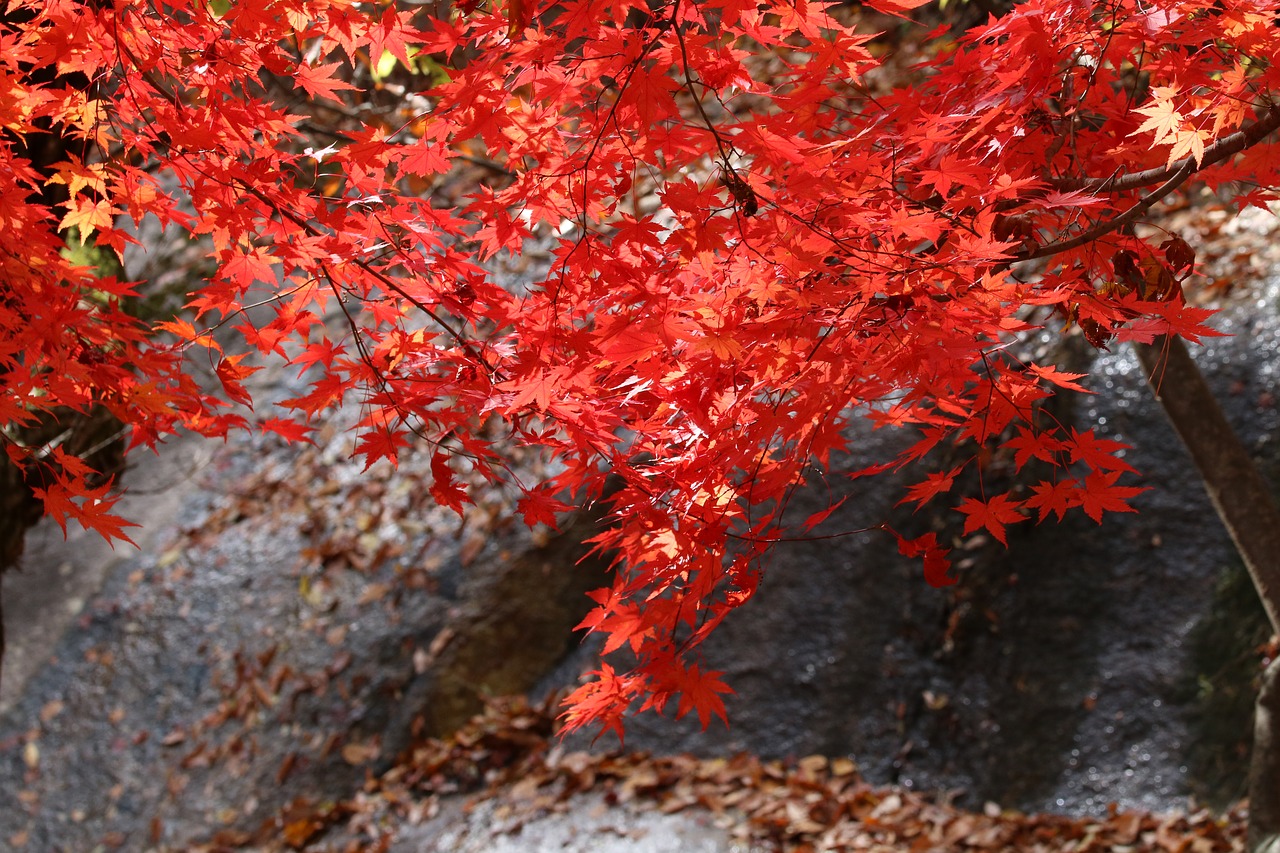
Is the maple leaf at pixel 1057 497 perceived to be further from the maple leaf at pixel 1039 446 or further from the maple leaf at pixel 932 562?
the maple leaf at pixel 932 562

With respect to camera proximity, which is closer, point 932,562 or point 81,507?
point 932,562

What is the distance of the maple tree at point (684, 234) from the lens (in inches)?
73.5

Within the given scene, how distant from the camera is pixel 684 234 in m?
1.92

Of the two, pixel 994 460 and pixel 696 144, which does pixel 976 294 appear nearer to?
pixel 696 144

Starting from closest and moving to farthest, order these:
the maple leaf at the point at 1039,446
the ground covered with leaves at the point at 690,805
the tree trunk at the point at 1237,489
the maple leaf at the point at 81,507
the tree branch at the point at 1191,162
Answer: the tree branch at the point at 1191,162, the maple leaf at the point at 1039,446, the maple leaf at the point at 81,507, the tree trunk at the point at 1237,489, the ground covered with leaves at the point at 690,805

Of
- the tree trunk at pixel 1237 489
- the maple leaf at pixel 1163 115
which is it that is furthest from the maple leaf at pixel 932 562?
the tree trunk at pixel 1237 489

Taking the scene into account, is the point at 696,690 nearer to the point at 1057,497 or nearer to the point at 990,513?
the point at 990,513

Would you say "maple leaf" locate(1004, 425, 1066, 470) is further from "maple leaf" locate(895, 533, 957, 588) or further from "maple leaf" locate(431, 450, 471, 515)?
"maple leaf" locate(431, 450, 471, 515)

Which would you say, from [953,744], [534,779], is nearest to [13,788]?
[534,779]

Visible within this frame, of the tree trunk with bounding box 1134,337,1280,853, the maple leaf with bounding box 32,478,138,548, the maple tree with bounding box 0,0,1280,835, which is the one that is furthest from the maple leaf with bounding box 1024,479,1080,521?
the maple leaf with bounding box 32,478,138,548

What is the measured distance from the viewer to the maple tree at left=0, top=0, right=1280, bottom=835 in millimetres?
1867

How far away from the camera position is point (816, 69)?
6.81 feet

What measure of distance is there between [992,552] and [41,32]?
166 inches

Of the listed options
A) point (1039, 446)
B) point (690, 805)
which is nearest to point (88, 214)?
point (1039, 446)
